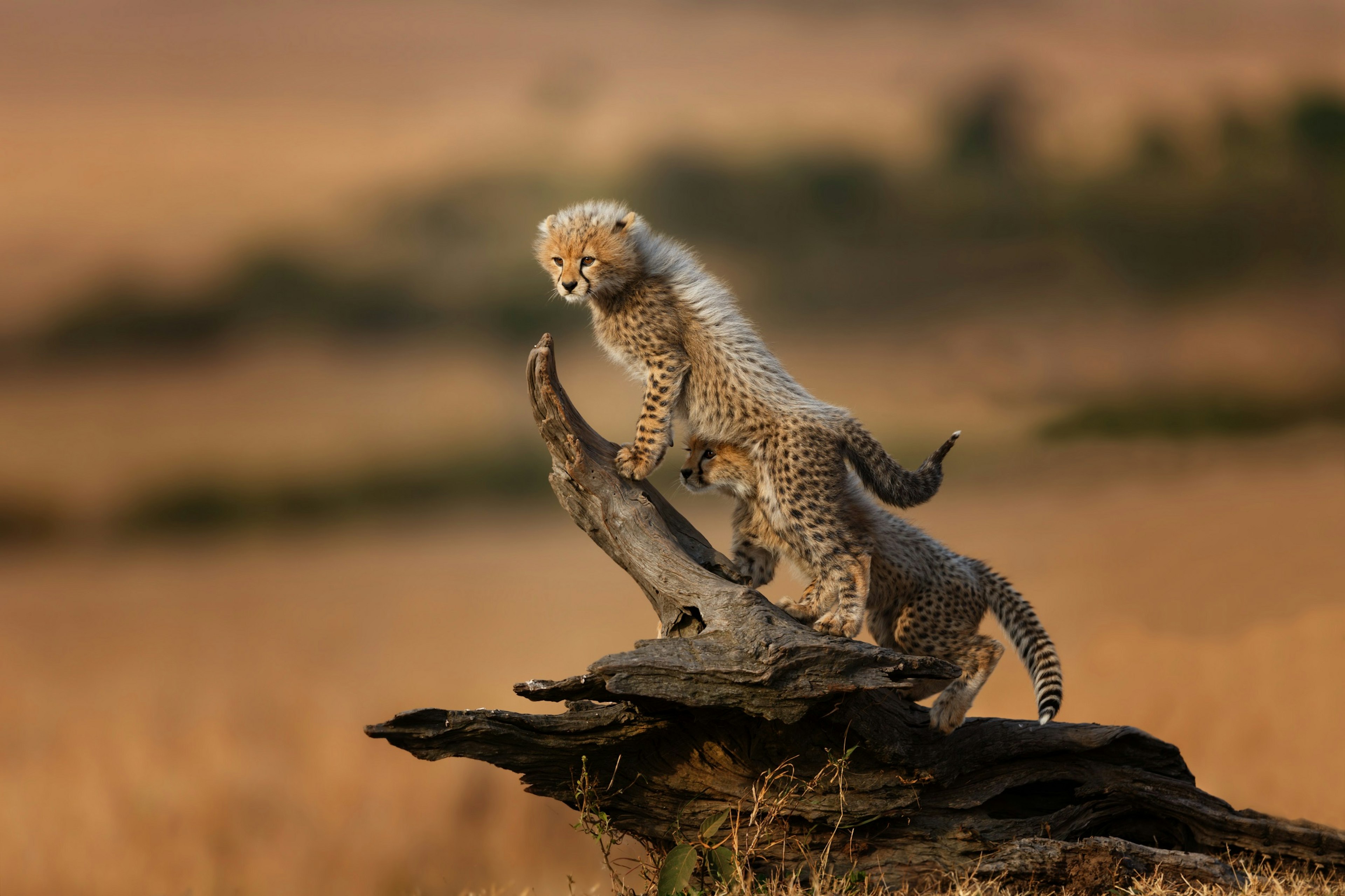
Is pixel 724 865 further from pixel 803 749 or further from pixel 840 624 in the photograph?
pixel 840 624

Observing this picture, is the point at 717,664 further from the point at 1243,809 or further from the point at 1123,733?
the point at 1243,809

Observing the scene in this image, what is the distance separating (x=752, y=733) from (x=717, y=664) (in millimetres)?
649

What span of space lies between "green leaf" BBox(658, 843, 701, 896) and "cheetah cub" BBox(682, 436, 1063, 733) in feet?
4.20

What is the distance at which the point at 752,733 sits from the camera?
4.98 meters

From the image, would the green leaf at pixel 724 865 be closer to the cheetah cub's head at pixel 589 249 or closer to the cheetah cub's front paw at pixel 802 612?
the cheetah cub's front paw at pixel 802 612

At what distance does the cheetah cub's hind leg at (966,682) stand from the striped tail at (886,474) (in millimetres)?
819

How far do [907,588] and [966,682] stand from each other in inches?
22.9

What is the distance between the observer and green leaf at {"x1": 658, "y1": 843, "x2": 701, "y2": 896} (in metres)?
4.80

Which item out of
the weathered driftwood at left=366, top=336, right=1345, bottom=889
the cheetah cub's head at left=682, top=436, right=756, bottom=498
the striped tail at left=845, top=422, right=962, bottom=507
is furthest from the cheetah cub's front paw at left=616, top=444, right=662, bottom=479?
the striped tail at left=845, top=422, right=962, bottom=507

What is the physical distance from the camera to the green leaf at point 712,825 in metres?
4.94

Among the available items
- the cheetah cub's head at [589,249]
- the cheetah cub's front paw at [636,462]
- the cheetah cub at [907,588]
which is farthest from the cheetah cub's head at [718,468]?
the cheetah cub's head at [589,249]

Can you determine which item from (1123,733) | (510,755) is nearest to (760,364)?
(510,755)

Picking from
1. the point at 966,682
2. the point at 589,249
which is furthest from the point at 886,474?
the point at 589,249

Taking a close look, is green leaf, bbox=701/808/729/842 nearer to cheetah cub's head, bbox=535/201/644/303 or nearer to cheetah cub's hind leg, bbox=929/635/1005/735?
cheetah cub's hind leg, bbox=929/635/1005/735
